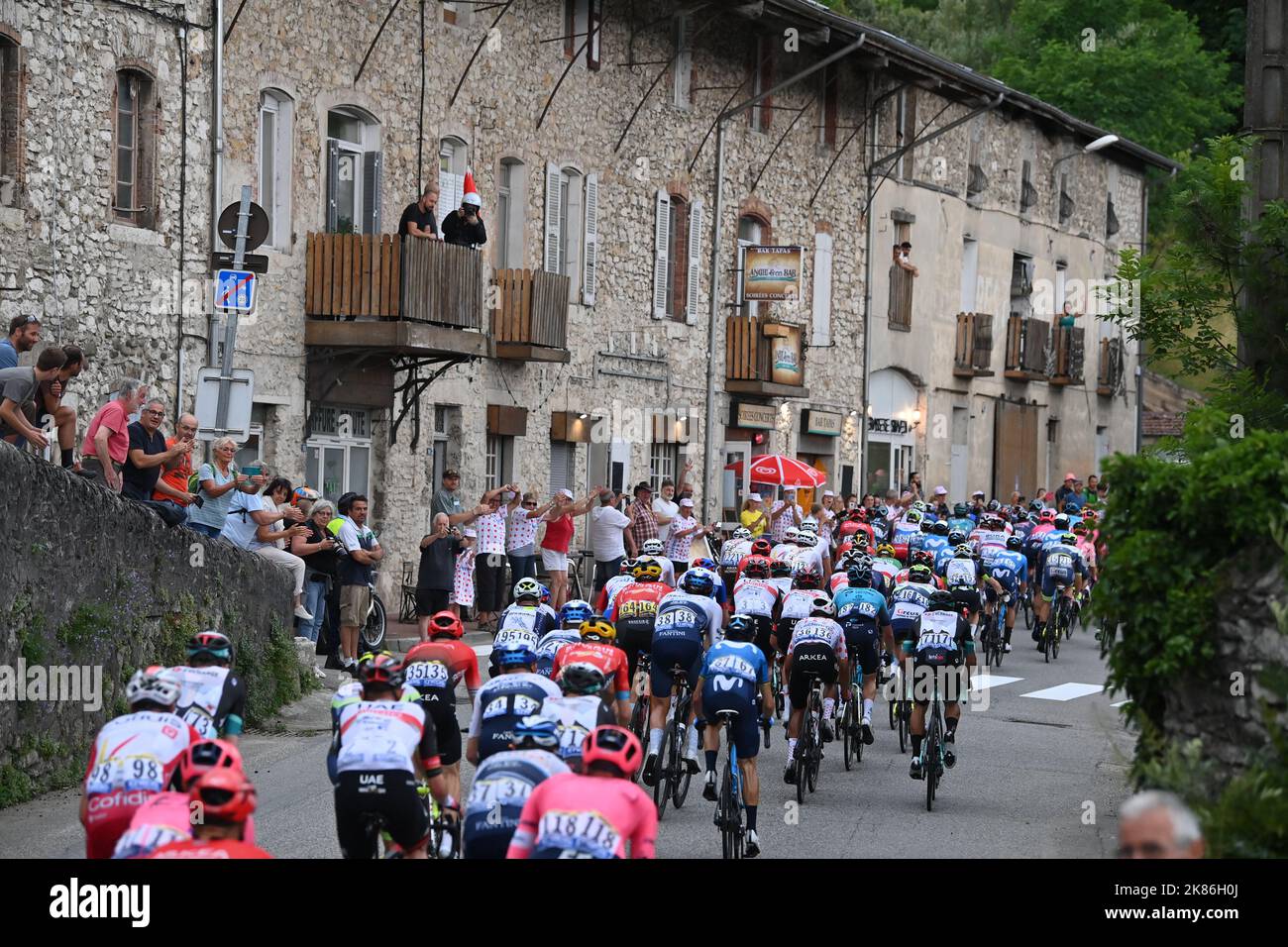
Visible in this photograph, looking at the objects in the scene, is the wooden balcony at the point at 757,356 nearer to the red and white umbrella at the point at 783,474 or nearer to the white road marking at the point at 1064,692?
the red and white umbrella at the point at 783,474

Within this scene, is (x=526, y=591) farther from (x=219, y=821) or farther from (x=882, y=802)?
(x=219, y=821)

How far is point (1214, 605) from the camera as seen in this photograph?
965 cm

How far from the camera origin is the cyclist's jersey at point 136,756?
867 cm

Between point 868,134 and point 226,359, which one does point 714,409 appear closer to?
point 868,134

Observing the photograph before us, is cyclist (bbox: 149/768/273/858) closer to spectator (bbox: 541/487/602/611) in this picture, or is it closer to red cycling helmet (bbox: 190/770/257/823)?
red cycling helmet (bbox: 190/770/257/823)

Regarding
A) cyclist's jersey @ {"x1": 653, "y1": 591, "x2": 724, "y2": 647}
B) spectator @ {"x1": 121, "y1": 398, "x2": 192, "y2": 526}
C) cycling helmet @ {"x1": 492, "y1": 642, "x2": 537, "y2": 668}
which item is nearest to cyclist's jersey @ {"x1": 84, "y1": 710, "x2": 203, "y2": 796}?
cycling helmet @ {"x1": 492, "y1": 642, "x2": 537, "y2": 668}

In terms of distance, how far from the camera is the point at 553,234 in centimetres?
3005

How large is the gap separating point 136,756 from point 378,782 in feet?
3.68

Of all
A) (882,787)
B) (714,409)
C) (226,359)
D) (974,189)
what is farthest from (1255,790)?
(974,189)

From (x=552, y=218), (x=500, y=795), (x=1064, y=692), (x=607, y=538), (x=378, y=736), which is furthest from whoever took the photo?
(x=552, y=218)

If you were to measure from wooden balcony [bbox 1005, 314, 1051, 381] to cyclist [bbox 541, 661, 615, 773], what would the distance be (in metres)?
37.0

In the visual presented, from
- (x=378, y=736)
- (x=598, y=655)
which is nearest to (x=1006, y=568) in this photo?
(x=598, y=655)

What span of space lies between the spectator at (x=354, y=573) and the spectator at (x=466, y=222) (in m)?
7.18

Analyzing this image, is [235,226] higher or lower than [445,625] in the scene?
higher
